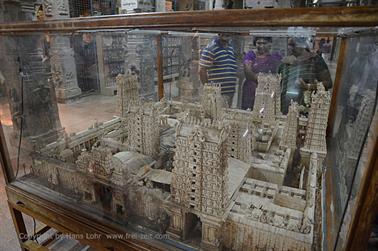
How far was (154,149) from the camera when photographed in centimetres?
180

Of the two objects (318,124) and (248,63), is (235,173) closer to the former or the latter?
(248,63)

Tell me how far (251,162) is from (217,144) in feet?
2.33

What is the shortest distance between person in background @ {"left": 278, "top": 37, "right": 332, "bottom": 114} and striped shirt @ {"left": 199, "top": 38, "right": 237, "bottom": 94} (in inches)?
12.4

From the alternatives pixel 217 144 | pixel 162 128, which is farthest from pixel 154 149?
pixel 217 144

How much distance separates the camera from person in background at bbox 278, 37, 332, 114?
1.44 m

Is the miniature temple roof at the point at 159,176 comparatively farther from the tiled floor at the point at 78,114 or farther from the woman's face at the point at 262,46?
the woman's face at the point at 262,46

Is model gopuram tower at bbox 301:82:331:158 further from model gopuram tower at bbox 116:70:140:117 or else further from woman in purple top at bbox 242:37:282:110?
model gopuram tower at bbox 116:70:140:117

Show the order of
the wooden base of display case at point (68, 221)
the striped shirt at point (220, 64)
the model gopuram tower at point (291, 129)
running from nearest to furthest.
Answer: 1. the wooden base of display case at point (68, 221)
2. the striped shirt at point (220, 64)
3. the model gopuram tower at point (291, 129)

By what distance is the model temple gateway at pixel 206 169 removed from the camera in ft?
3.83

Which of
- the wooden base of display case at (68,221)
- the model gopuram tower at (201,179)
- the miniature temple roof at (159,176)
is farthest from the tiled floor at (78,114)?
the model gopuram tower at (201,179)

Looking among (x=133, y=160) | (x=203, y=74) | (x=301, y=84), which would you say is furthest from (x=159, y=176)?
(x=301, y=84)

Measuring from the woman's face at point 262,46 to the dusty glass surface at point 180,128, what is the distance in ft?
0.04

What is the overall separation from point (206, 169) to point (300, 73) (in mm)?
1112

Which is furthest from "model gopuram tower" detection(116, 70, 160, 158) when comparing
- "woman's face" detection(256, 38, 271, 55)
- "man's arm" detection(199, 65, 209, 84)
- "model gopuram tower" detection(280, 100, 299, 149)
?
"model gopuram tower" detection(280, 100, 299, 149)
